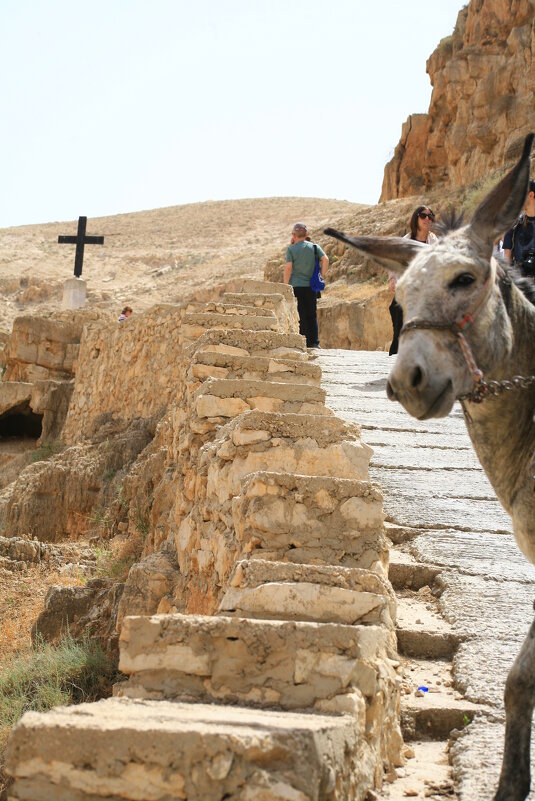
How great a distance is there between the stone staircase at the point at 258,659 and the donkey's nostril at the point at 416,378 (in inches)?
40.3

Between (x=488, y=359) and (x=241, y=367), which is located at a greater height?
(x=241, y=367)

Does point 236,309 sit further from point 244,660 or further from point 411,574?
point 244,660

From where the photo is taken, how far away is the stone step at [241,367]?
8242 millimetres

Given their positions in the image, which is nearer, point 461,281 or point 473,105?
point 461,281

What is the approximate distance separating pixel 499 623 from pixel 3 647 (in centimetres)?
485

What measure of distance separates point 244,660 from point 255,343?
522 cm

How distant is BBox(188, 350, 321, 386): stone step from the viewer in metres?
8.24

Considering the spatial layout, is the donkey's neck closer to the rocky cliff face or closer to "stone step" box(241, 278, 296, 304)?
"stone step" box(241, 278, 296, 304)

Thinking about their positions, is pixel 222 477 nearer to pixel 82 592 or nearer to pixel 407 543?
pixel 407 543

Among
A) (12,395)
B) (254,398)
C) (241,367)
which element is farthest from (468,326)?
(12,395)

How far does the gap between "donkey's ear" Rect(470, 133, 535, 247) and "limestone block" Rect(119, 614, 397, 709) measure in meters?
1.67

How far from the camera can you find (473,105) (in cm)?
4209

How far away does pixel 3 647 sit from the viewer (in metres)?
8.93

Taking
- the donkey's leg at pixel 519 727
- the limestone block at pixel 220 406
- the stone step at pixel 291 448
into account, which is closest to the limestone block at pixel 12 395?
the limestone block at pixel 220 406
